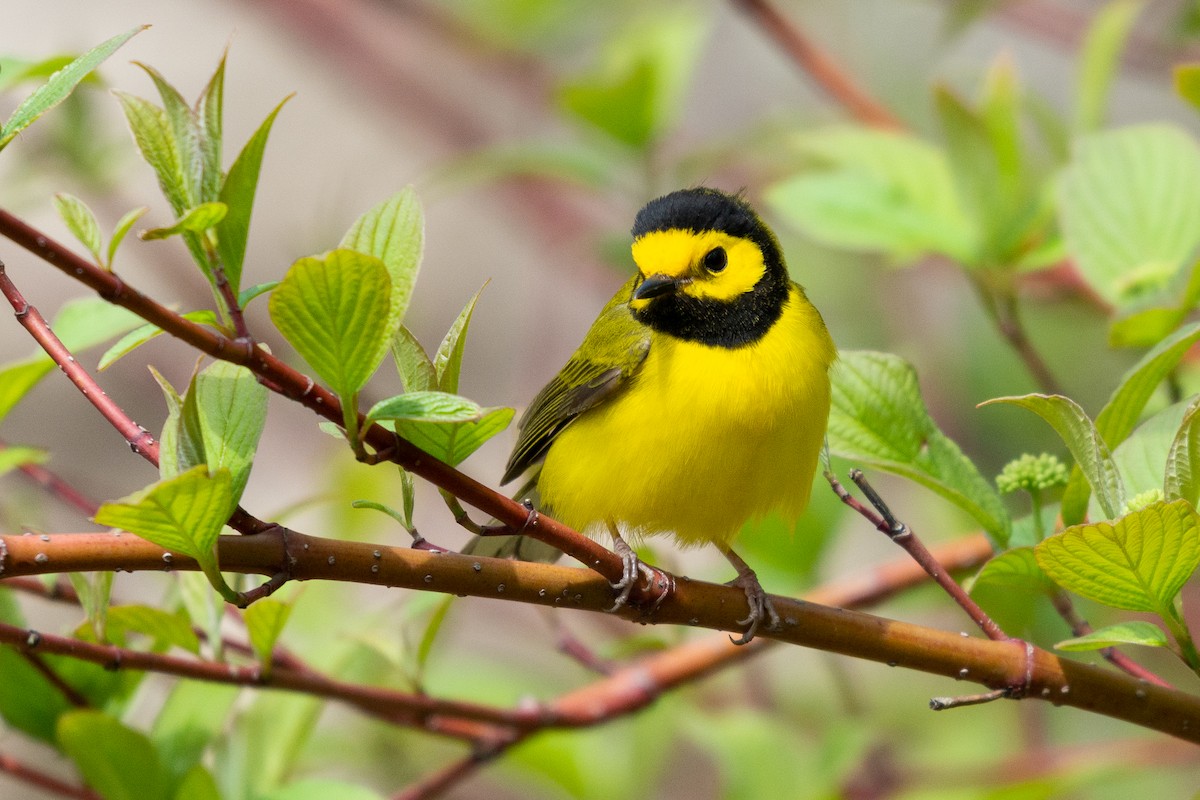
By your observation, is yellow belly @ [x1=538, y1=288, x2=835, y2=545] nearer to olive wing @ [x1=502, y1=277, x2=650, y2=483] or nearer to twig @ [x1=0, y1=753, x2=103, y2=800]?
olive wing @ [x1=502, y1=277, x2=650, y2=483]

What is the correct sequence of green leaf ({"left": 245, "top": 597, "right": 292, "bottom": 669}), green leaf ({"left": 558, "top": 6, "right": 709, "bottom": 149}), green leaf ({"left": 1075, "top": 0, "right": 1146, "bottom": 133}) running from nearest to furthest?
1. green leaf ({"left": 245, "top": 597, "right": 292, "bottom": 669})
2. green leaf ({"left": 1075, "top": 0, "right": 1146, "bottom": 133})
3. green leaf ({"left": 558, "top": 6, "right": 709, "bottom": 149})

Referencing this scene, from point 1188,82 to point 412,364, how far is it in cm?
106

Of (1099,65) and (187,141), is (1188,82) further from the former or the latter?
(187,141)

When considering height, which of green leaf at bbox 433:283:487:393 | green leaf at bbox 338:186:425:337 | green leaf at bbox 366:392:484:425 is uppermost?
green leaf at bbox 338:186:425:337

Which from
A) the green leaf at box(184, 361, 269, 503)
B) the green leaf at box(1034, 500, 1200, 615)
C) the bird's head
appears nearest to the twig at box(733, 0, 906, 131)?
the bird's head

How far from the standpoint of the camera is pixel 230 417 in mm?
1139

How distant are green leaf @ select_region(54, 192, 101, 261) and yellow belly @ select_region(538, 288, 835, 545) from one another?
3.40ft

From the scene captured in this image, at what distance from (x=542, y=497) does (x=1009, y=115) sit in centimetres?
102

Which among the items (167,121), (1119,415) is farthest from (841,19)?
(167,121)

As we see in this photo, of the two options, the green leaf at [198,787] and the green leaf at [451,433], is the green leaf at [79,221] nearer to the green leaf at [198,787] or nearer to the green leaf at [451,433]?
the green leaf at [451,433]

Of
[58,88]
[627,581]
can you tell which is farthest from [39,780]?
[58,88]

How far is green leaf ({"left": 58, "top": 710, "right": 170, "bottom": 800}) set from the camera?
1500 mm

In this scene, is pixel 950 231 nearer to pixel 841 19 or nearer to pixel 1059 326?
pixel 1059 326

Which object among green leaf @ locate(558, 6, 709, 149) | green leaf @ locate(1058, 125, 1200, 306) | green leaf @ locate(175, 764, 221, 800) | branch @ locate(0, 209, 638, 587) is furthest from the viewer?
green leaf @ locate(558, 6, 709, 149)
